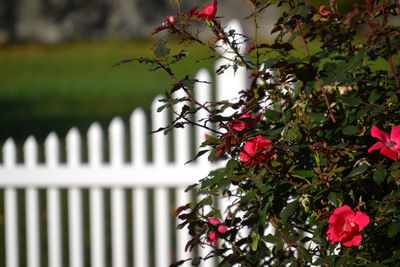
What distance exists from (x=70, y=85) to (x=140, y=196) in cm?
1035

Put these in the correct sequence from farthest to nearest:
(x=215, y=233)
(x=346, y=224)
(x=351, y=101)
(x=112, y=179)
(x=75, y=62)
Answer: (x=75, y=62) < (x=112, y=179) < (x=215, y=233) < (x=351, y=101) < (x=346, y=224)

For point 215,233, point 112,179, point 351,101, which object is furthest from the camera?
point 112,179

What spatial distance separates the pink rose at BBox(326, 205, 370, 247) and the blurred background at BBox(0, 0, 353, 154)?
25.5ft

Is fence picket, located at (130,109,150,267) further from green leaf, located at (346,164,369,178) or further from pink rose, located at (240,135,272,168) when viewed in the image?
green leaf, located at (346,164,369,178)

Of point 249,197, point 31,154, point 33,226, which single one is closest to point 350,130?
point 249,197

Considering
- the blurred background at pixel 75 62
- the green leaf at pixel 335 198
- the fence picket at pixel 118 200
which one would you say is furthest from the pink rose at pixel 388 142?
the blurred background at pixel 75 62

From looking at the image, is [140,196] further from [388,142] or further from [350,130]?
[388,142]

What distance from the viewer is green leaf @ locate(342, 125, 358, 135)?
1911mm

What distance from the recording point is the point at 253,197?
190 cm

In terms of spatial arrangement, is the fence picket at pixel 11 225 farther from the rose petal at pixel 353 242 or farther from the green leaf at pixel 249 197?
the rose petal at pixel 353 242

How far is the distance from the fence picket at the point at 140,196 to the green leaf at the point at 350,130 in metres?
2.18

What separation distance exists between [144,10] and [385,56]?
66.3ft

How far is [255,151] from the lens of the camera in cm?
191

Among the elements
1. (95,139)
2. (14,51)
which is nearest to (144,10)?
(14,51)
